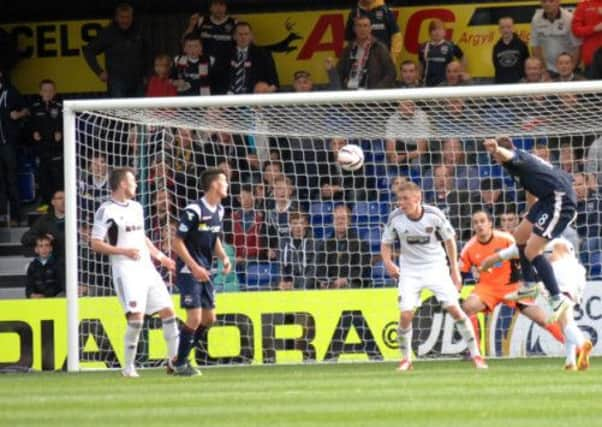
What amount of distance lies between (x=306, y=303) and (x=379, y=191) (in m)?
2.05

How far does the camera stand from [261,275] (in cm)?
1914

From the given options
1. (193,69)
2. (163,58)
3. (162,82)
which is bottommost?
(162,82)

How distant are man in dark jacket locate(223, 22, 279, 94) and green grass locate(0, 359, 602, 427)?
6173mm

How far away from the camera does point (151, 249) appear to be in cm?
1582

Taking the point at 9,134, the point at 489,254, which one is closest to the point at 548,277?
the point at 489,254

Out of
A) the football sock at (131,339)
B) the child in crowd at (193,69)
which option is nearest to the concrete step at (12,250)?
the child in crowd at (193,69)

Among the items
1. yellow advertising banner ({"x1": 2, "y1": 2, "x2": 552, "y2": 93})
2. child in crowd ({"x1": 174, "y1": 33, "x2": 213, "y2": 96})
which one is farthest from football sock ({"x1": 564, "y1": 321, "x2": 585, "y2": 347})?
yellow advertising banner ({"x1": 2, "y1": 2, "x2": 552, "y2": 93})

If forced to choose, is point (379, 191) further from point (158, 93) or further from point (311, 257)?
point (158, 93)

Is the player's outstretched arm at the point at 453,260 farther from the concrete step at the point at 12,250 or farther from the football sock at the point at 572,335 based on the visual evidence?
the concrete step at the point at 12,250

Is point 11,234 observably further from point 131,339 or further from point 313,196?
point 131,339

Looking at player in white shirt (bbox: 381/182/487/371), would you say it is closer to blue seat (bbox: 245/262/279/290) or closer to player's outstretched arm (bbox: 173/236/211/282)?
player's outstretched arm (bbox: 173/236/211/282)

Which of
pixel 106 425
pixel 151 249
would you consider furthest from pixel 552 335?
pixel 106 425

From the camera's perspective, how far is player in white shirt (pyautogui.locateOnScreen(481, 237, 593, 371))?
48.6ft

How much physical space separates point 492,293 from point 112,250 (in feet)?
13.6
